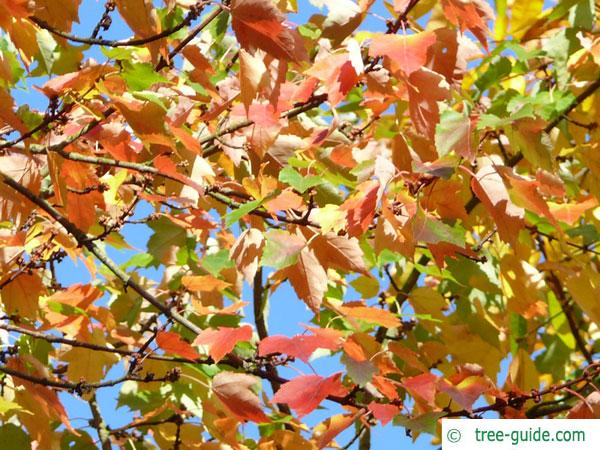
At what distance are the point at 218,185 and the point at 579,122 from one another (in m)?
1.61

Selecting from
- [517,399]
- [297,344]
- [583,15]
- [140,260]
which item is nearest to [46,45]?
[140,260]

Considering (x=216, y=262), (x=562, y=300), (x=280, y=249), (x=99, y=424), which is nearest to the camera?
(x=280, y=249)

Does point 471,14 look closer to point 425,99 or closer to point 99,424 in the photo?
point 425,99

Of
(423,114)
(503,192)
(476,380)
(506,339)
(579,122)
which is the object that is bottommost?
(476,380)

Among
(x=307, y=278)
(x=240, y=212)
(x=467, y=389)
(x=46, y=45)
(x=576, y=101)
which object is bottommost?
(x=467, y=389)

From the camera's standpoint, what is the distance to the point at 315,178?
2.03 meters

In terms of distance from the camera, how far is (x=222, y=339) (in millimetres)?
2088

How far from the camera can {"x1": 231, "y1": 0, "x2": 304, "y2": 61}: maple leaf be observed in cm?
166

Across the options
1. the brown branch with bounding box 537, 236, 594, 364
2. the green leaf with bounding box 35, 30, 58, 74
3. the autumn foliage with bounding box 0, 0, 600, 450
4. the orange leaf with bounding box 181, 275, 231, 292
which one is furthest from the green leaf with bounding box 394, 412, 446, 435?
the brown branch with bounding box 537, 236, 594, 364

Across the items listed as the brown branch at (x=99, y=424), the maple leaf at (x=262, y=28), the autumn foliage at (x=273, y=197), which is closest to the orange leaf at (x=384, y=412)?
the autumn foliage at (x=273, y=197)

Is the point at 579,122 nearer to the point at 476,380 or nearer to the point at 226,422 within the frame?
the point at 476,380

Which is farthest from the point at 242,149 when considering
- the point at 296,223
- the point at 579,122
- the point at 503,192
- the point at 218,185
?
the point at 579,122

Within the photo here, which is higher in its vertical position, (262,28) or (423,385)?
(262,28)

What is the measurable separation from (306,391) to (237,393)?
0.71 ft
